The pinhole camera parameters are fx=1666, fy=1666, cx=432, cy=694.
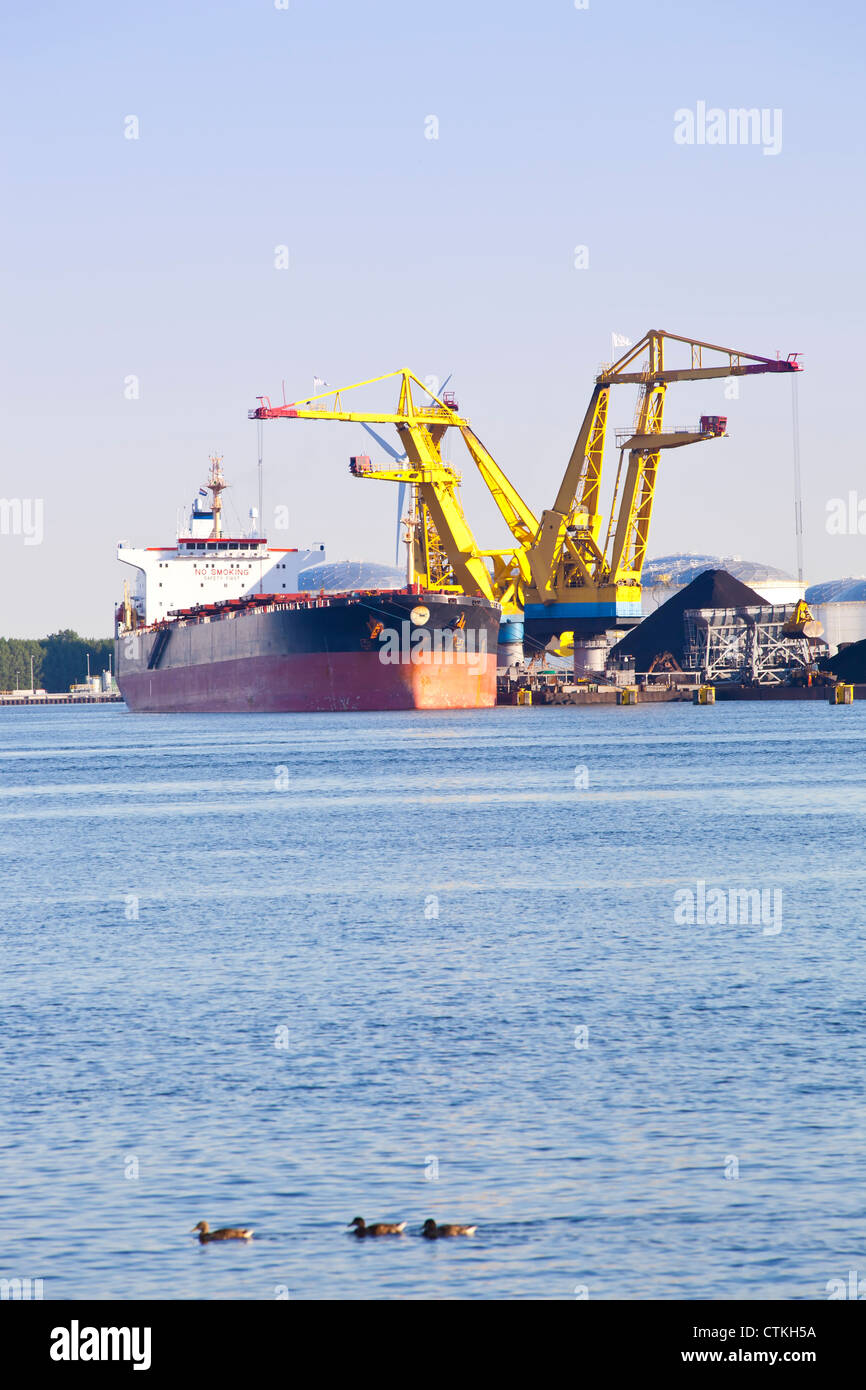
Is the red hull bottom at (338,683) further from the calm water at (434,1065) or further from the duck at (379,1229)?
the duck at (379,1229)

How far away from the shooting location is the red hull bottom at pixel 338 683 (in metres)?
93.6

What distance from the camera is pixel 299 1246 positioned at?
11.5 metres

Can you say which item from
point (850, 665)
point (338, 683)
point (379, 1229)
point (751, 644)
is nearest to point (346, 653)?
point (338, 683)

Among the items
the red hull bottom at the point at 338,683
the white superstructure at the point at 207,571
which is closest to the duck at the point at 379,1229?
the red hull bottom at the point at 338,683

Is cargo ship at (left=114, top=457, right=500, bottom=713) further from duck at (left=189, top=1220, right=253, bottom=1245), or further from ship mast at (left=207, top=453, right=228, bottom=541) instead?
duck at (left=189, top=1220, right=253, bottom=1245)

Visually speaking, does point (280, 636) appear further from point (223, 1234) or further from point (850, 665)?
point (223, 1234)

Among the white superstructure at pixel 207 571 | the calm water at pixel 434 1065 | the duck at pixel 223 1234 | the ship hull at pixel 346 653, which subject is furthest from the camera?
the white superstructure at pixel 207 571

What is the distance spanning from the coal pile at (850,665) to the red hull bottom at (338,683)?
2001 inches

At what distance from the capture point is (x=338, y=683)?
95625mm

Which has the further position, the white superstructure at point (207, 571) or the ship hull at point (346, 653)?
the white superstructure at point (207, 571)

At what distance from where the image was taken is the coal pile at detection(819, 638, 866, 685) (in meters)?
150

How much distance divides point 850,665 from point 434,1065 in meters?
141
